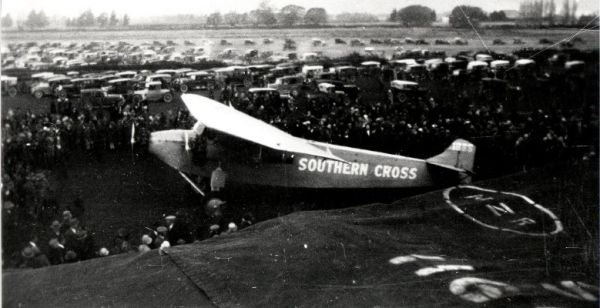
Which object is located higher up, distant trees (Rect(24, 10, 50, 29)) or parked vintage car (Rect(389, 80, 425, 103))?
distant trees (Rect(24, 10, 50, 29))

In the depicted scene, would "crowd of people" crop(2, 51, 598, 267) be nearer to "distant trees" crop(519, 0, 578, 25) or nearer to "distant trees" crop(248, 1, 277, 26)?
"distant trees" crop(519, 0, 578, 25)

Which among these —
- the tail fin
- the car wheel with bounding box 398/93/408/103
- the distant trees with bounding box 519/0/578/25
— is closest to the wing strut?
the car wheel with bounding box 398/93/408/103

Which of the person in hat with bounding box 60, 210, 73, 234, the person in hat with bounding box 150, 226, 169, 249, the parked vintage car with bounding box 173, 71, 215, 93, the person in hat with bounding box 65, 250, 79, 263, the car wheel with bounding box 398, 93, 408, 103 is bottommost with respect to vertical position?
the person in hat with bounding box 150, 226, 169, 249

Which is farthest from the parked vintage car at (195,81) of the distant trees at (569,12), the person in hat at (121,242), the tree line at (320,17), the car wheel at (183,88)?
the distant trees at (569,12)

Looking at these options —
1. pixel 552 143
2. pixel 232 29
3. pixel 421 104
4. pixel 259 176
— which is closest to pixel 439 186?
pixel 421 104

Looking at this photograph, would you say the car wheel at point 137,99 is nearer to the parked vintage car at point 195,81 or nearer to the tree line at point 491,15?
the parked vintage car at point 195,81

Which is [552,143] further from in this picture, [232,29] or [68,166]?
[68,166]
